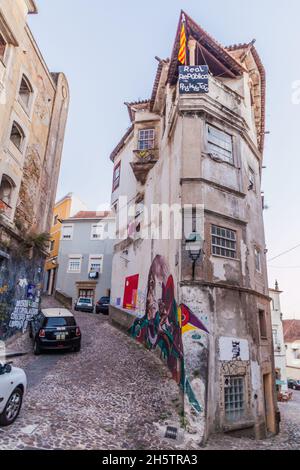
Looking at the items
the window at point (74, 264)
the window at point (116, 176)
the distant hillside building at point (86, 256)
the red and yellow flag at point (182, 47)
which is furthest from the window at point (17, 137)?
the window at point (74, 264)

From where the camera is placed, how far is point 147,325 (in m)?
15.2

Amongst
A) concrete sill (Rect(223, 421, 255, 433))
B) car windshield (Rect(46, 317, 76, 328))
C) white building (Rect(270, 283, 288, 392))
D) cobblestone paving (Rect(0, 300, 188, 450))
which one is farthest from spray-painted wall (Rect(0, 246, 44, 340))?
white building (Rect(270, 283, 288, 392))

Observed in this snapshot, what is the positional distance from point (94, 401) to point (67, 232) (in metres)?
27.0

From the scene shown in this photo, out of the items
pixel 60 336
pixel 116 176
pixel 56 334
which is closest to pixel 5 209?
pixel 56 334

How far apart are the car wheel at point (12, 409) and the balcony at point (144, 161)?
49.6 ft

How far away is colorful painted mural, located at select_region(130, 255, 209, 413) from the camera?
9.47m

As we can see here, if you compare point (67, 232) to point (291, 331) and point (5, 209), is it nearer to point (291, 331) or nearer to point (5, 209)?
point (5, 209)

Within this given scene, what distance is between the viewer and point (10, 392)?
257 inches

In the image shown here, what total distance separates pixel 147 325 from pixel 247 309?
20.4 feet

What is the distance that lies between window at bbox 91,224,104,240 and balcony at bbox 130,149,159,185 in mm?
14516

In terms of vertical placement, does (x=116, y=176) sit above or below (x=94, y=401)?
above

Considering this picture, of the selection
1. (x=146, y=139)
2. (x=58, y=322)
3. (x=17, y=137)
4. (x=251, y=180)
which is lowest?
(x=58, y=322)
